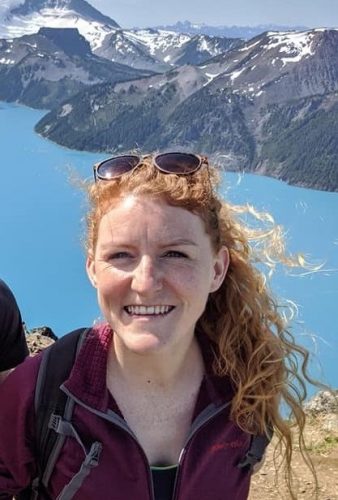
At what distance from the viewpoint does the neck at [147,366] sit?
57.9 inches

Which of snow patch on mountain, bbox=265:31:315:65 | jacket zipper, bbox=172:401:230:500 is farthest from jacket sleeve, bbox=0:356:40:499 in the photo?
snow patch on mountain, bbox=265:31:315:65

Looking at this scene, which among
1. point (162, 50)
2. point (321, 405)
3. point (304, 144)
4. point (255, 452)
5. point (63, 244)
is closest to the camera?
point (255, 452)

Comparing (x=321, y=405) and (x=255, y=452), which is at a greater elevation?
(x=255, y=452)

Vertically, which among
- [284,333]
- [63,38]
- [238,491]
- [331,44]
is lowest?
[238,491]

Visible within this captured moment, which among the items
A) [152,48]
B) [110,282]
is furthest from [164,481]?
[152,48]

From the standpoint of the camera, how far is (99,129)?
92438 millimetres

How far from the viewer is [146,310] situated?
4.53ft

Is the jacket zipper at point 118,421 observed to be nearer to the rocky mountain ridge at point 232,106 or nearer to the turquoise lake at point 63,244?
the turquoise lake at point 63,244

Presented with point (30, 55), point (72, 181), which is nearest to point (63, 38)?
point (30, 55)

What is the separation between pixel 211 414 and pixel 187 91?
341 ft

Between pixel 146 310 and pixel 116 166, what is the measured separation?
33 centimetres

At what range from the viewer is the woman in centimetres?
138

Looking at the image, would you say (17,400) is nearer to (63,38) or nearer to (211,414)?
(211,414)

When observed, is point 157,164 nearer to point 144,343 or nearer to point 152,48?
point 144,343
